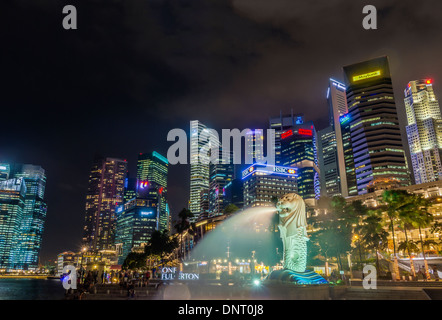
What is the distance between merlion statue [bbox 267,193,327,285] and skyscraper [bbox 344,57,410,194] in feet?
504

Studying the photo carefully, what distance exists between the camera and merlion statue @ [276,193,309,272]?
92.4 feet

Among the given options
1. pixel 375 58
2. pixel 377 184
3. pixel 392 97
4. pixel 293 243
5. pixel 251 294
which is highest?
pixel 375 58

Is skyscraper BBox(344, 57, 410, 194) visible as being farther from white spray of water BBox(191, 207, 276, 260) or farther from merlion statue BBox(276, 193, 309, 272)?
merlion statue BBox(276, 193, 309, 272)

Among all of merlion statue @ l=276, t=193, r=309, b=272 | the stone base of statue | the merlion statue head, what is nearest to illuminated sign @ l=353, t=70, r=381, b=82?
the merlion statue head

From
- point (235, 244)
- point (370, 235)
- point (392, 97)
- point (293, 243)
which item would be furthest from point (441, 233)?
point (392, 97)

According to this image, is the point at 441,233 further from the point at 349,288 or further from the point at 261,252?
the point at 349,288

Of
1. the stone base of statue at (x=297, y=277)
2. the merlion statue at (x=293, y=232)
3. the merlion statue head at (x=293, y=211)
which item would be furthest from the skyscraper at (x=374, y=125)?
the stone base of statue at (x=297, y=277)

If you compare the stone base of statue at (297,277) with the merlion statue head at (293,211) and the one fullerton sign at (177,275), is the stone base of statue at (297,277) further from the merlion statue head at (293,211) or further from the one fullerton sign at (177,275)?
the one fullerton sign at (177,275)

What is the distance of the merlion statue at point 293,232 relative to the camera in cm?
2817

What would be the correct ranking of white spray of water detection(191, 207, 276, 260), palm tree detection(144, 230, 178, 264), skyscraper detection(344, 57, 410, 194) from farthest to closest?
skyscraper detection(344, 57, 410, 194) → palm tree detection(144, 230, 178, 264) → white spray of water detection(191, 207, 276, 260)

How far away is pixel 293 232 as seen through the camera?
28.8 m
